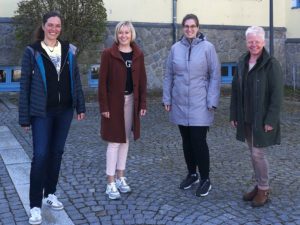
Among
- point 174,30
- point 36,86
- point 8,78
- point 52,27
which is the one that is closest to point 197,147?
point 36,86

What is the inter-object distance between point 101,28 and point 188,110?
25.1ft

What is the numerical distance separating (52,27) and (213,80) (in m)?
1.64

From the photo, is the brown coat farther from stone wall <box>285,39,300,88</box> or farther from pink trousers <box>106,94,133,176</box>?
stone wall <box>285,39,300,88</box>

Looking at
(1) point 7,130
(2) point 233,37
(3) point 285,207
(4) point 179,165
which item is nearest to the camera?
(3) point 285,207

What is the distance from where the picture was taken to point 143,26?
13695mm

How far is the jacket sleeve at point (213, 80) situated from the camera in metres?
4.90

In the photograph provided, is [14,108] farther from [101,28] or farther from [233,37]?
[233,37]

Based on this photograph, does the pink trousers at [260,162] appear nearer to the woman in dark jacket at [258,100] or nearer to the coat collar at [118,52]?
the woman in dark jacket at [258,100]

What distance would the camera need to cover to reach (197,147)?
198 inches

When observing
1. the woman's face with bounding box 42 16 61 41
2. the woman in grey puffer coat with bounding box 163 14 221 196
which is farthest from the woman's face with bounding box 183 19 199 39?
the woman's face with bounding box 42 16 61 41

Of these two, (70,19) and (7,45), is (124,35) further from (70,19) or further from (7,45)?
(7,45)

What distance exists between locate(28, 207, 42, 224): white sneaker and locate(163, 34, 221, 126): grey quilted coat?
1.64 m

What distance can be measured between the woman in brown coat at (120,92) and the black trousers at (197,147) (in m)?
0.53

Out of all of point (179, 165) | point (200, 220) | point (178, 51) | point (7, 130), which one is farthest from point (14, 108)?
point (200, 220)
